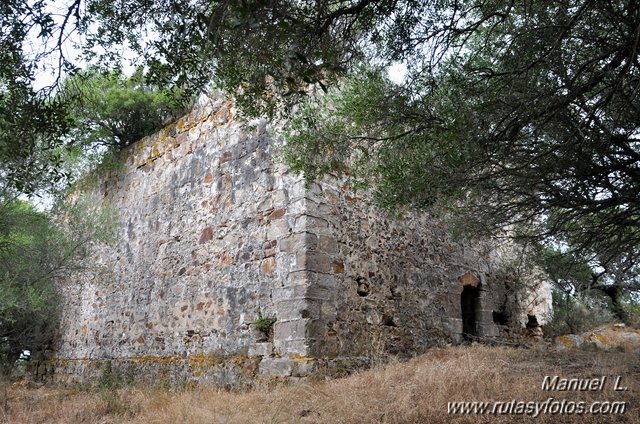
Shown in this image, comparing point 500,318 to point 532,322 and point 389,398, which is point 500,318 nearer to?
point 532,322

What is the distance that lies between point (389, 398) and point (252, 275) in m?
3.15

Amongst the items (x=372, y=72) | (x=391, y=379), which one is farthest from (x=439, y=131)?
(x=391, y=379)

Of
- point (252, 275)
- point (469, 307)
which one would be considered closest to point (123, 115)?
point (252, 275)

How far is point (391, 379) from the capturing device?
5789 millimetres

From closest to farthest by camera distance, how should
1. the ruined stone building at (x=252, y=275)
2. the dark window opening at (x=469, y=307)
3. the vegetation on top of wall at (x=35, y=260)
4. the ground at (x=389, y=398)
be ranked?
the ground at (x=389, y=398) < the ruined stone building at (x=252, y=275) < the vegetation on top of wall at (x=35, y=260) < the dark window opening at (x=469, y=307)

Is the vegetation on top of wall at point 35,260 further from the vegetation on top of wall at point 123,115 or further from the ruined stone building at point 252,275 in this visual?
the vegetation on top of wall at point 123,115

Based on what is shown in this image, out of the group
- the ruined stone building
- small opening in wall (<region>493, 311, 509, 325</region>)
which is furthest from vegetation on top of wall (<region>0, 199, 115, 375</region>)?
small opening in wall (<region>493, 311, 509, 325</region>)

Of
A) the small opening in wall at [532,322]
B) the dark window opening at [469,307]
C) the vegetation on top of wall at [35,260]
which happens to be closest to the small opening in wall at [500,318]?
the dark window opening at [469,307]

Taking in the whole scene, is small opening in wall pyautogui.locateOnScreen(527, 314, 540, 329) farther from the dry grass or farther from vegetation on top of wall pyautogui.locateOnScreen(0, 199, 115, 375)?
vegetation on top of wall pyautogui.locateOnScreen(0, 199, 115, 375)

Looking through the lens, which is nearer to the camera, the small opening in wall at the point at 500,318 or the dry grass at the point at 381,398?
the dry grass at the point at 381,398

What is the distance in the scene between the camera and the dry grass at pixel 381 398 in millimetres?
4492

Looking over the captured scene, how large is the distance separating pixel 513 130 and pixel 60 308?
1107cm

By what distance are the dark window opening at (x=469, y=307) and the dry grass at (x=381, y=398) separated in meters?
3.04

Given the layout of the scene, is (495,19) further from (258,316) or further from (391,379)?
(258,316)
